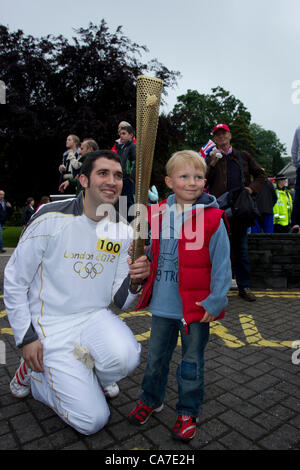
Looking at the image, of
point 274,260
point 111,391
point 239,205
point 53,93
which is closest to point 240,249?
point 239,205

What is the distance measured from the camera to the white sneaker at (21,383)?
270 cm

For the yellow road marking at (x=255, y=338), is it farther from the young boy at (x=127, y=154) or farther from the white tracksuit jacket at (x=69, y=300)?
the young boy at (x=127, y=154)

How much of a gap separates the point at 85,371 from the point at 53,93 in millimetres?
16063

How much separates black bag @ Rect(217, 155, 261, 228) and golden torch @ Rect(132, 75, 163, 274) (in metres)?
3.11

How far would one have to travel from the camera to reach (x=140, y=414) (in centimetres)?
241

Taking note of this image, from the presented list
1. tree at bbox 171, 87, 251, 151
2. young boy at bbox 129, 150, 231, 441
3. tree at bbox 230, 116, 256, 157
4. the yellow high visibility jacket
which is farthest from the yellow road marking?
tree at bbox 230, 116, 256, 157

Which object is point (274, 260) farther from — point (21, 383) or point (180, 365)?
point (21, 383)

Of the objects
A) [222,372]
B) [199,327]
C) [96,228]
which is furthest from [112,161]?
[222,372]

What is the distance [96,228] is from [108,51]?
1617 centimetres

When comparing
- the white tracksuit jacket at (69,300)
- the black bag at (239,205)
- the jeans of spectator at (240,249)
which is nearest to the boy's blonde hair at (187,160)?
the white tracksuit jacket at (69,300)

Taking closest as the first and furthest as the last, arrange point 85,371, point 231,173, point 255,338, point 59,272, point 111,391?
1. point 85,371
2. point 59,272
3. point 111,391
4. point 255,338
5. point 231,173

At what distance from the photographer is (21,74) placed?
1586 centimetres
